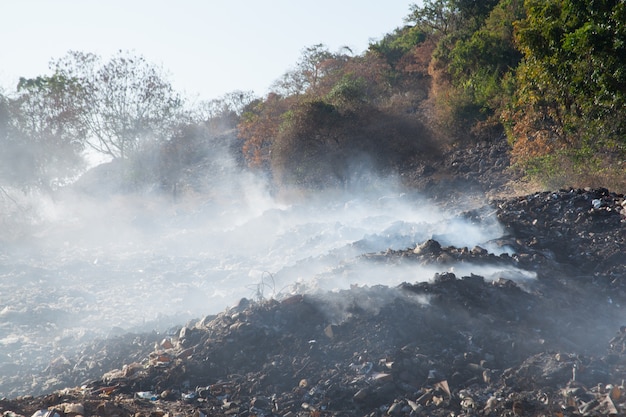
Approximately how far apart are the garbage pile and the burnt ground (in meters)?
0.02

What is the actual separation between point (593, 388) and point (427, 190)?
9.73 metres

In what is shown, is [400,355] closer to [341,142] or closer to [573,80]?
[573,80]

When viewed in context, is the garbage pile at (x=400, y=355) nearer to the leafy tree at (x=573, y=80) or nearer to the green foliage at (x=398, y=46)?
the leafy tree at (x=573, y=80)

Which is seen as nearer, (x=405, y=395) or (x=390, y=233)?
(x=405, y=395)

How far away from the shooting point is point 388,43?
24594 millimetres

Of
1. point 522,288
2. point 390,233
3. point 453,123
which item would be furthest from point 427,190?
point 522,288

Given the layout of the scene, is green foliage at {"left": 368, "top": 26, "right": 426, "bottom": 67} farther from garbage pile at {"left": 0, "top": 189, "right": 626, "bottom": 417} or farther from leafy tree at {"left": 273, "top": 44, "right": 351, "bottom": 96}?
garbage pile at {"left": 0, "top": 189, "right": 626, "bottom": 417}

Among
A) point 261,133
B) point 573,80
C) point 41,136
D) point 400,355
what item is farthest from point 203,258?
point 41,136

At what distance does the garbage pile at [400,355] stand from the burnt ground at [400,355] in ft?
0.05

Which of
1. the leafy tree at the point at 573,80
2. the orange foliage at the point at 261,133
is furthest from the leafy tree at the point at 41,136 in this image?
the leafy tree at the point at 573,80

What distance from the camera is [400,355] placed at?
5.29m

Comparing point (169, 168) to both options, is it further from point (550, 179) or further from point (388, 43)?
point (550, 179)

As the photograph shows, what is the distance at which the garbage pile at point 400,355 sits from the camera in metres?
4.59

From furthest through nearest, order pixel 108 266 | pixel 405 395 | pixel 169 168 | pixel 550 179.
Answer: pixel 169 168
pixel 108 266
pixel 550 179
pixel 405 395
